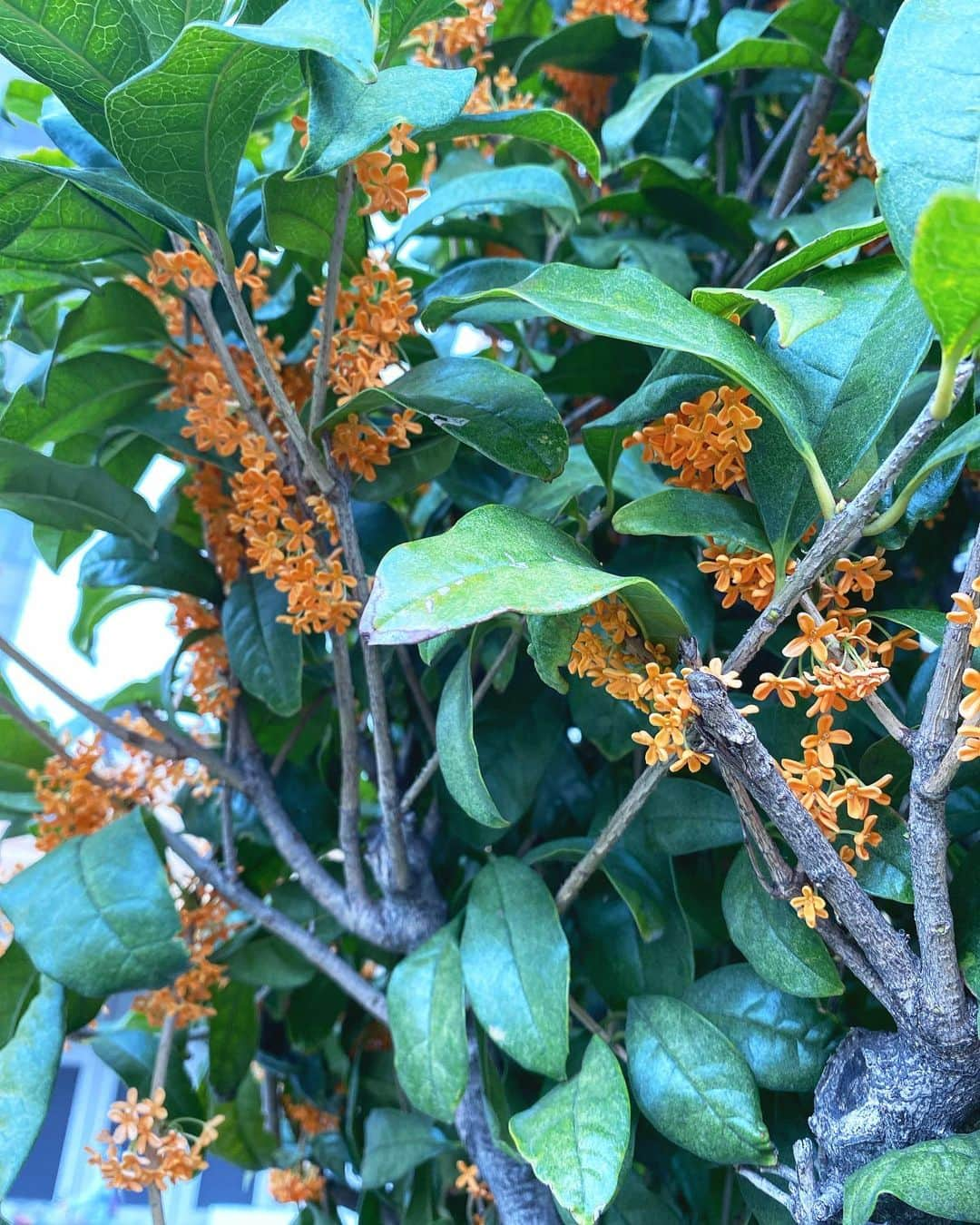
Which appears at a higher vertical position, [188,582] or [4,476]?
[4,476]

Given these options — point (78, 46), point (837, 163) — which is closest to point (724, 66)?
point (837, 163)

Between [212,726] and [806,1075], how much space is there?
1.76ft

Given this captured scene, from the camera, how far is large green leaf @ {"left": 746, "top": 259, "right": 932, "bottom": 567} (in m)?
0.38

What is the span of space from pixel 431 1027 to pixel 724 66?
20.8 inches

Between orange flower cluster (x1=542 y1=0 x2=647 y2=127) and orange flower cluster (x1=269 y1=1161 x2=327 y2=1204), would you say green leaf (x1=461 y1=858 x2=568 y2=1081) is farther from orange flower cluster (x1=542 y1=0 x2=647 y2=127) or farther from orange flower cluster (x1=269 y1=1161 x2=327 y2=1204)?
orange flower cluster (x1=542 y1=0 x2=647 y2=127)

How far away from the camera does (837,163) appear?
2.04 feet

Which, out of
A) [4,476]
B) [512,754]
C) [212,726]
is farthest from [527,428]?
[212,726]

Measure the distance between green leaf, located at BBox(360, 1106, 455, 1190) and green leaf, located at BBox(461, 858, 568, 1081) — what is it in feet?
0.62

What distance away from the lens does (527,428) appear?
43 cm

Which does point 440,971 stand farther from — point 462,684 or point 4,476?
point 4,476

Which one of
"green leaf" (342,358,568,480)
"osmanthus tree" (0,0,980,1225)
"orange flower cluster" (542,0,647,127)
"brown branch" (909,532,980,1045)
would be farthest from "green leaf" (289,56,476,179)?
"orange flower cluster" (542,0,647,127)

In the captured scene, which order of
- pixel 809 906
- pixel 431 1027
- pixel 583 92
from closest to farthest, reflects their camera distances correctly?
pixel 809 906 < pixel 431 1027 < pixel 583 92

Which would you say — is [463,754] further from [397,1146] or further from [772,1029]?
[397,1146]

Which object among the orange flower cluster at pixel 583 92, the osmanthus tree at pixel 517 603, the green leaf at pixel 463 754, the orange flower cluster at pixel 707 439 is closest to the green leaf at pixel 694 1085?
the osmanthus tree at pixel 517 603
